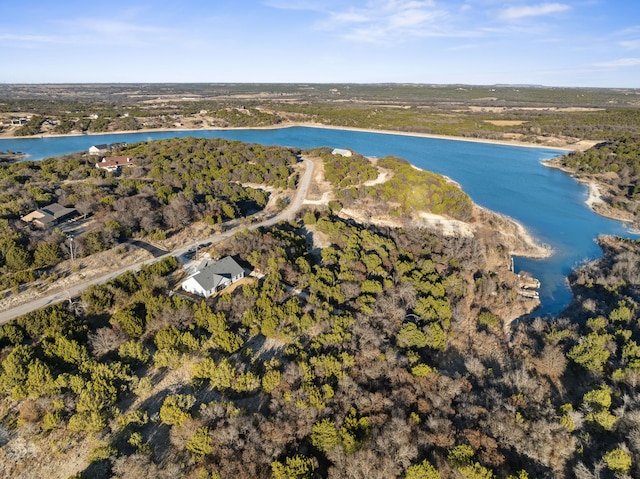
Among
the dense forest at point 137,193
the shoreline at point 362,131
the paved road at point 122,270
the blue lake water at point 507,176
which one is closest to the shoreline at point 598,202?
the blue lake water at point 507,176

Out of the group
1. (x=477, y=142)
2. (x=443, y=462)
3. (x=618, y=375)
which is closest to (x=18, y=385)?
(x=443, y=462)

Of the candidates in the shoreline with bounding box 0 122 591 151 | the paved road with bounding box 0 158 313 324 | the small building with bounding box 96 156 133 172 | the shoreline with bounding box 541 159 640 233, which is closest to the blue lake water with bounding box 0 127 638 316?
the shoreline with bounding box 541 159 640 233

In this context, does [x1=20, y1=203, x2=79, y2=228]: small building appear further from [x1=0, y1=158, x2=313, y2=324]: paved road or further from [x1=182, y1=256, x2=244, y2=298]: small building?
[x1=182, y1=256, x2=244, y2=298]: small building

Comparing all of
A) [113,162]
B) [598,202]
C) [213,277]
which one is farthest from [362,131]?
[213,277]

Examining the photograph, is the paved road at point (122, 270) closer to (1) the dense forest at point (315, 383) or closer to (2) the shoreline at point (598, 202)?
(1) the dense forest at point (315, 383)

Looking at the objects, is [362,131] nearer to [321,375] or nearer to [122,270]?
[122,270]

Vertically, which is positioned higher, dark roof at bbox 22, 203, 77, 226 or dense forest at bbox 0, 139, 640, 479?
dark roof at bbox 22, 203, 77, 226

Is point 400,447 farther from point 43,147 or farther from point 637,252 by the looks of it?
point 43,147
